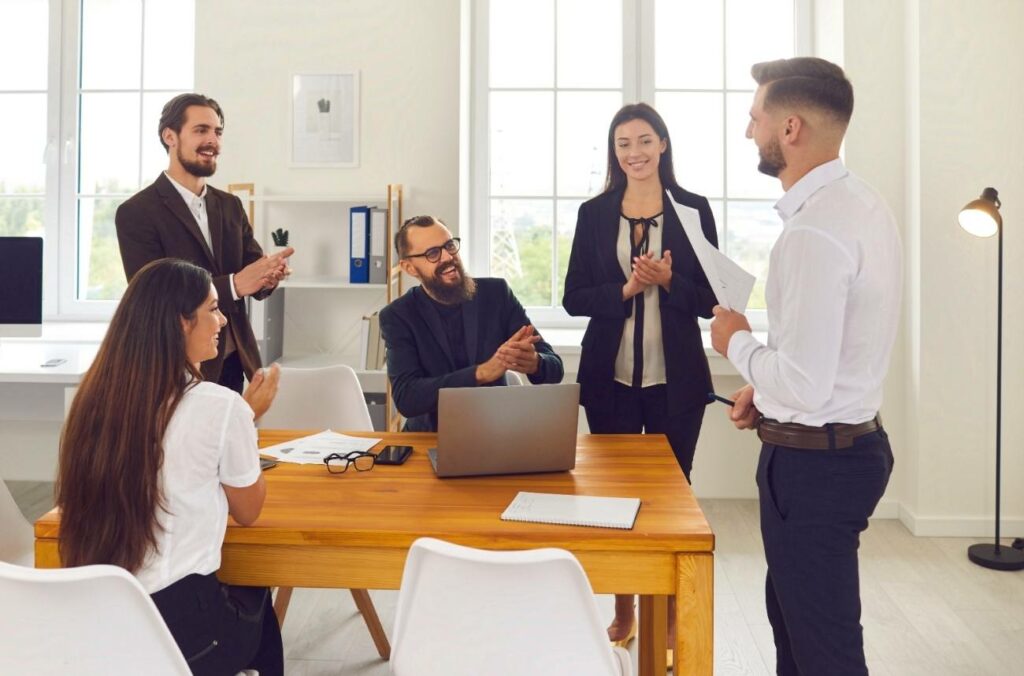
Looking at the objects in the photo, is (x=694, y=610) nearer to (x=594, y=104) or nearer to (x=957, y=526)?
(x=957, y=526)

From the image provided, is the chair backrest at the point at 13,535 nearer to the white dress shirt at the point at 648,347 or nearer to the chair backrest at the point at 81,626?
the chair backrest at the point at 81,626

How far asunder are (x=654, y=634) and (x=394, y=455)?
765 millimetres

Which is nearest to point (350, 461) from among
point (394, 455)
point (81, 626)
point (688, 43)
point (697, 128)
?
point (394, 455)

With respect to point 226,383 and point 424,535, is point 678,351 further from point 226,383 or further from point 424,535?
point 226,383

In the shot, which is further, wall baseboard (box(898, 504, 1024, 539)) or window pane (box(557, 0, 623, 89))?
window pane (box(557, 0, 623, 89))

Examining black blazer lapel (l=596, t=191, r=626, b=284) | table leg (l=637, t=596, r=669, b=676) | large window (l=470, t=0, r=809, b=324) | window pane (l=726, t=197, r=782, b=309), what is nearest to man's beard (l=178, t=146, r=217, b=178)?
black blazer lapel (l=596, t=191, r=626, b=284)

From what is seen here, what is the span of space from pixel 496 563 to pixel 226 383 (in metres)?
2.07

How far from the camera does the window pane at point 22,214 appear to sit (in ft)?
16.9

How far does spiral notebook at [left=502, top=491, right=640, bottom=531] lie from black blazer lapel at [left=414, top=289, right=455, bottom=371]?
0.83m

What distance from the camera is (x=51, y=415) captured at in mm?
4434

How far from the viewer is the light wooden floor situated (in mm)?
2926

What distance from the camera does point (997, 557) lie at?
3.78 m

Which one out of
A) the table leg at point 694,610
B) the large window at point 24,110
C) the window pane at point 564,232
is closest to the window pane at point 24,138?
the large window at point 24,110

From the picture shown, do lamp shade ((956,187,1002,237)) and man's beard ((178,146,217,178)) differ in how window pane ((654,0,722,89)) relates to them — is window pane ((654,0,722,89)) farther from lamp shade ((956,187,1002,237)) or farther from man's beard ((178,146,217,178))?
man's beard ((178,146,217,178))
